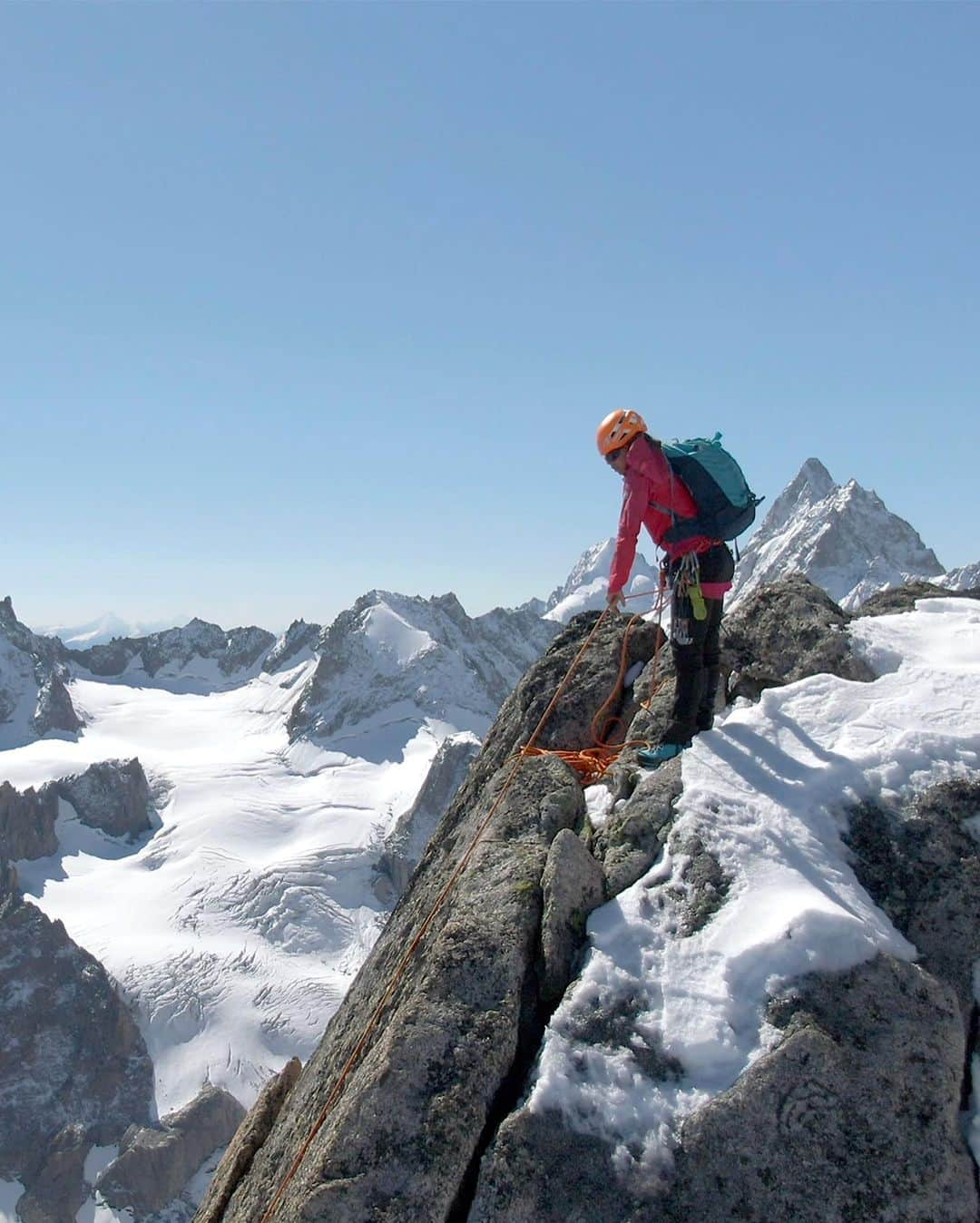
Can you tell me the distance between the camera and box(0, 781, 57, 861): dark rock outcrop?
18238 centimetres

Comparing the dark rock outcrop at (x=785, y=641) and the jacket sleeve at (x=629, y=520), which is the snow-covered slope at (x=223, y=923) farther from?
the jacket sleeve at (x=629, y=520)

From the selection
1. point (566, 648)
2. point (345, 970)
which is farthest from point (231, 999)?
point (566, 648)

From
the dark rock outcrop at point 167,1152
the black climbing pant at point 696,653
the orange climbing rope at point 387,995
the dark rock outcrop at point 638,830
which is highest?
the black climbing pant at point 696,653

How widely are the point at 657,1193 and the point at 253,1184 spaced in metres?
4.44

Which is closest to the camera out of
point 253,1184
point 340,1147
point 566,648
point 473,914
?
point 340,1147

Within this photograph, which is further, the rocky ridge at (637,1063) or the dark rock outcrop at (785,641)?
the dark rock outcrop at (785,641)

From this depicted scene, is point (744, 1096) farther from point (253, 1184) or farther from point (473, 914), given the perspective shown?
point (253, 1184)

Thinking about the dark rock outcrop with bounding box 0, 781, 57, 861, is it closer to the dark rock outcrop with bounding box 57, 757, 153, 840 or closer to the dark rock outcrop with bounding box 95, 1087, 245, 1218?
the dark rock outcrop with bounding box 57, 757, 153, 840

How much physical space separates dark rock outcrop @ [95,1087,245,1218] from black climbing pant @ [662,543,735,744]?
124m

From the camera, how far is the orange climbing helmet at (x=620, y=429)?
32.3 ft

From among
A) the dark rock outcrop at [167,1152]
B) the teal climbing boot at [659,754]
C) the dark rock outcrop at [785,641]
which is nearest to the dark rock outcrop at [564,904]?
the teal climbing boot at [659,754]

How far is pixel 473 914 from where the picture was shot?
24.7 ft

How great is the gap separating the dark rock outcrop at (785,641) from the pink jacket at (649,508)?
61.3 inches

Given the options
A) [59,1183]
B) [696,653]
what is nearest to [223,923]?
[59,1183]
